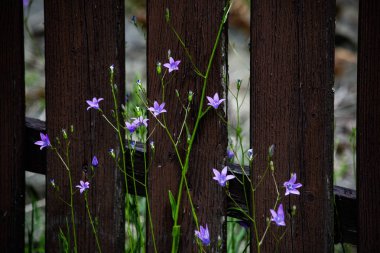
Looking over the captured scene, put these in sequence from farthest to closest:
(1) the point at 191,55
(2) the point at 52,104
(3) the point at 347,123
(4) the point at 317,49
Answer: (3) the point at 347,123 → (2) the point at 52,104 → (1) the point at 191,55 → (4) the point at 317,49

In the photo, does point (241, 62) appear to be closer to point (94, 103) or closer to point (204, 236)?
point (94, 103)

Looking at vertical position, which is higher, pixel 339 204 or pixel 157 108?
pixel 157 108

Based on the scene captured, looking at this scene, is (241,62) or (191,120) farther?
(241,62)

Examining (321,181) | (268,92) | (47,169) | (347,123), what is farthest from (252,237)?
(347,123)
